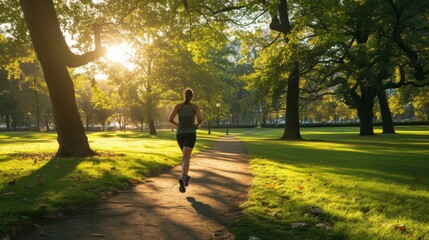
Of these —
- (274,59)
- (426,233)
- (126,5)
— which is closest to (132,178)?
(426,233)

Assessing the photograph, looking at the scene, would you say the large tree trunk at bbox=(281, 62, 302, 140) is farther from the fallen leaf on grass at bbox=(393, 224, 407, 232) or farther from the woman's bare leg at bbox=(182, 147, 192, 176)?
the fallen leaf on grass at bbox=(393, 224, 407, 232)

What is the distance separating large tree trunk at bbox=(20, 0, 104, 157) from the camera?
38.2ft

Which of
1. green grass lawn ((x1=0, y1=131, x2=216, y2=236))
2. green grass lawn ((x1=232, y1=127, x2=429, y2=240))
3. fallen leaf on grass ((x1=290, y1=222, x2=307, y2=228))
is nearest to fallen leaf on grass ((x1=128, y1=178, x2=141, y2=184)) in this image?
green grass lawn ((x1=0, y1=131, x2=216, y2=236))

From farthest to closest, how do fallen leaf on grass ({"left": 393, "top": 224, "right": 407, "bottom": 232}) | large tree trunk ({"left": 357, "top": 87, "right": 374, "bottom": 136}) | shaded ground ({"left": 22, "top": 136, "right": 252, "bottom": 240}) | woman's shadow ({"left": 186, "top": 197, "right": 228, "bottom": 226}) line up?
large tree trunk ({"left": 357, "top": 87, "right": 374, "bottom": 136}) < woman's shadow ({"left": 186, "top": 197, "right": 228, "bottom": 226}) < shaded ground ({"left": 22, "top": 136, "right": 252, "bottom": 240}) < fallen leaf on grass ({"left": 393, "top": 224, "right": 407, "bottom": 232})

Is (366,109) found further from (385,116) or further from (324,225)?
(324,225)

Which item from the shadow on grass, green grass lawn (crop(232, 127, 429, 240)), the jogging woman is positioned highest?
the jogging woman

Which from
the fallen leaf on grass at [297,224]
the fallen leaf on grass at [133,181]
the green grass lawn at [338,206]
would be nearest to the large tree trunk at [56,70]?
the fallen leaf on grass at [133,181]

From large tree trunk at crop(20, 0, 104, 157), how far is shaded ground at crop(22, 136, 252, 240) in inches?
207

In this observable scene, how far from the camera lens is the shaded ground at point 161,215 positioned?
4377 millimetres

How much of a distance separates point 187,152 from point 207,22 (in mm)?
12934

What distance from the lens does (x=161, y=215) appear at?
525 centimetres

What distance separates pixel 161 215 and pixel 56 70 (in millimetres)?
8770

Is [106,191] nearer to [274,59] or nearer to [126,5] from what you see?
[126,5]

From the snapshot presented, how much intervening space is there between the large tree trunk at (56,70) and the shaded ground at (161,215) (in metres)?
5.26
